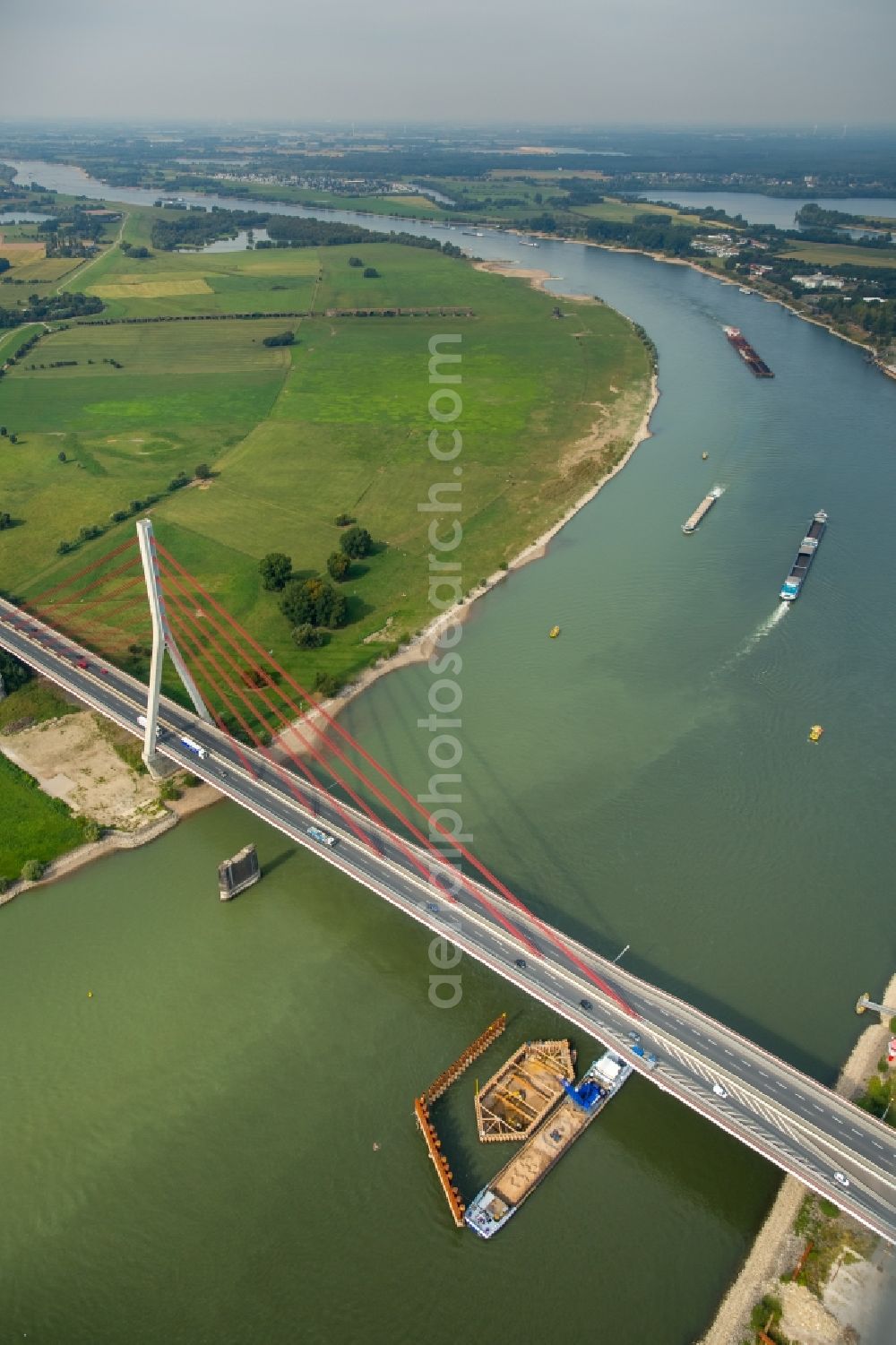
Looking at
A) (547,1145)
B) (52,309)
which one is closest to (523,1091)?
(547,1145)

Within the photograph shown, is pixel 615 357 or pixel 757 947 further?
pixel 615 357

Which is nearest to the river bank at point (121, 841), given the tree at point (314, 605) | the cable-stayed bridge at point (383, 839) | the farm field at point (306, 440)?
the cable-stayed bridge at point (383, 839)

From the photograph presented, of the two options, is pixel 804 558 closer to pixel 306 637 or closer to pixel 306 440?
pixel 306 637

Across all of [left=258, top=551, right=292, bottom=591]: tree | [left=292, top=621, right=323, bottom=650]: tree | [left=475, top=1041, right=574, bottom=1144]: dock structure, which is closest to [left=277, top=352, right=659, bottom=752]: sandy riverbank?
[left=292, top=621, right=323, bottom=650]: tree

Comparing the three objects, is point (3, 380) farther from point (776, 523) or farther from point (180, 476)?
point (776, 523)

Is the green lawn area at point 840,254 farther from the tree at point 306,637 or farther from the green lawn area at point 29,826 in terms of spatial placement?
the green lawn area at point 29,826

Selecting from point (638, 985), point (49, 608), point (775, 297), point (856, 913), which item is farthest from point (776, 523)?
point (775, 297)
